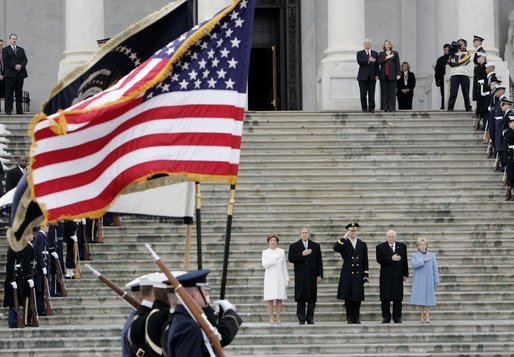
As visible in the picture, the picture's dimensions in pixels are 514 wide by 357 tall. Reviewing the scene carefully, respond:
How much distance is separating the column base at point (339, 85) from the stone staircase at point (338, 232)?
8.90 feet

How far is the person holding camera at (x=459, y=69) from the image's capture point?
38584 millimetres

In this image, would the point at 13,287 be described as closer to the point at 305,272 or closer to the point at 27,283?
the point at 27,283

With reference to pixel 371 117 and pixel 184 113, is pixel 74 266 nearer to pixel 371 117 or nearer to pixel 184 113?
pixel 371 117

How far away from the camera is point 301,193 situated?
33125 mm

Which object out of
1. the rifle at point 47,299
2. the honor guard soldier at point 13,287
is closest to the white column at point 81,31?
the rifle at point 47,299

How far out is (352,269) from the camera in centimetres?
2811

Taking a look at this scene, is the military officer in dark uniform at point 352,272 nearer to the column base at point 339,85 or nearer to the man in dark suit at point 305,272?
the man in dark suit at point 305,272

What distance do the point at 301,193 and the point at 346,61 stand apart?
7.45m

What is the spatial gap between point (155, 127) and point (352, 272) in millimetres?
13397

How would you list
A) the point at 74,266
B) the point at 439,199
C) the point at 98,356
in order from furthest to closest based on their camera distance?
the point at 439,199, the point at 74,266, the point at 98,356

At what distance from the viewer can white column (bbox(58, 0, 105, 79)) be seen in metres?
39.8

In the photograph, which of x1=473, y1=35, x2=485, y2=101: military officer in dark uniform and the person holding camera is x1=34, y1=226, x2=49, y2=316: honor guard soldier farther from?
the person holding camera

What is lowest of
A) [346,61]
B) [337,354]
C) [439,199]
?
[337,354]

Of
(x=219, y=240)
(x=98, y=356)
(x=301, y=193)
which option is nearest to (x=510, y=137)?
(x=301, y=193)
